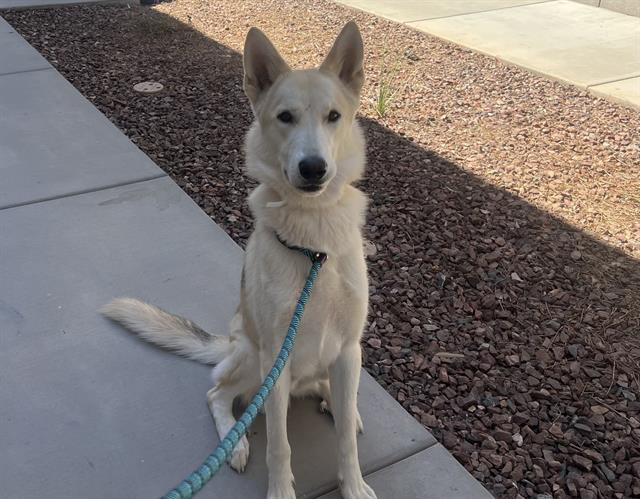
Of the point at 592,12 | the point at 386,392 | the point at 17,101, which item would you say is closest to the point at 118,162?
the point at 17,101

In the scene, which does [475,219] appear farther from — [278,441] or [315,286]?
[278,441]

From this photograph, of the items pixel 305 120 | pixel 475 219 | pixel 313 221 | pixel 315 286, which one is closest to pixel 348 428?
pixel 315 286

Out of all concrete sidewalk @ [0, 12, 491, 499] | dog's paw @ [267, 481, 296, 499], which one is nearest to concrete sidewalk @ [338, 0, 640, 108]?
concrete sidewalk @ [0, 12, 491, 499]

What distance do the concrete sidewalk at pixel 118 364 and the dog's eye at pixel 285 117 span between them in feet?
4.04

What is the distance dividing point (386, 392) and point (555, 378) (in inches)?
31.7

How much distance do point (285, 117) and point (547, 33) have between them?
6306 mm

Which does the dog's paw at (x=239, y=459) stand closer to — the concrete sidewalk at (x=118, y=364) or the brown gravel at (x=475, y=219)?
the concrete sidewalk at (x=118, y=364)

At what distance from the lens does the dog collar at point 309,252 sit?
2232mm

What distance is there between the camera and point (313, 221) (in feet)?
7.63

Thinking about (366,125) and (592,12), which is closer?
(366,125)

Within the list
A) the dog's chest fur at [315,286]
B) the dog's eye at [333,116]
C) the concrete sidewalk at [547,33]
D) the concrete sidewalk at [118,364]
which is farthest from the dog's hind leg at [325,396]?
the concrete sidewalk at [547,33]

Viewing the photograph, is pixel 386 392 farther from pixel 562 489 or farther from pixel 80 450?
pixel 80 450

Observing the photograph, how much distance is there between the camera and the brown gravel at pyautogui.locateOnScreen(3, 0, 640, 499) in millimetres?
2752

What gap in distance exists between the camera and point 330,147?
2.25 meters
